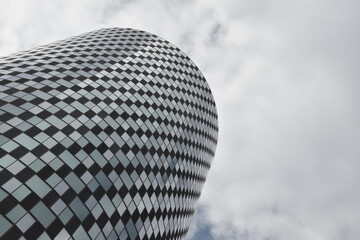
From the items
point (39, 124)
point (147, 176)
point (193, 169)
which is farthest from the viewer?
point (193, 169)

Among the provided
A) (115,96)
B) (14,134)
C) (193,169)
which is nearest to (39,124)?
(14,134)

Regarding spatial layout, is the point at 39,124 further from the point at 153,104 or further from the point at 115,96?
the point at 153,104

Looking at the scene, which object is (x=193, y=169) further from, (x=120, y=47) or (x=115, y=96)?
(x=120, y=47)

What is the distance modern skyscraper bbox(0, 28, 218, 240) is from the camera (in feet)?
88.1

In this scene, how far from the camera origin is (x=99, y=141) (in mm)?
35375

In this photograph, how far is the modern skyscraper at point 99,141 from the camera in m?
26.8

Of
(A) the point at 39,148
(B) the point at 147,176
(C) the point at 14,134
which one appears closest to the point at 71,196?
(A) the point at 39,148

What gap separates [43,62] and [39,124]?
635 inches

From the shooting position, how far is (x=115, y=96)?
1697 inches

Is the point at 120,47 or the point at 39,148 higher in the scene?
the point at 120,47

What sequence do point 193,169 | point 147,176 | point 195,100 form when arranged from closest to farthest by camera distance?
point 147,176, point 193,169, point 195,100

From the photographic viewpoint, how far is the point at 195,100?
200 ft

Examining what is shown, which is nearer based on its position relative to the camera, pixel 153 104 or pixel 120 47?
pixel 153 104

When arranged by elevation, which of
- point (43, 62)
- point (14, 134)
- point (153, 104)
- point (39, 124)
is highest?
point (153, 104)
